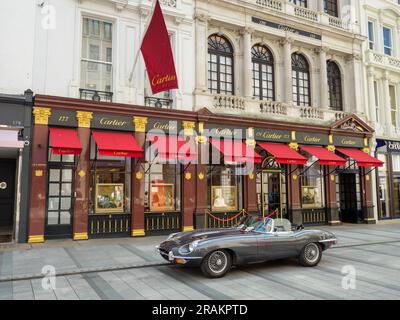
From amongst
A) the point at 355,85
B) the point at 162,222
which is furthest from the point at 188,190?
the point at 355,85

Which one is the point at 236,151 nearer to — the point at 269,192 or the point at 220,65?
the point at 269,192

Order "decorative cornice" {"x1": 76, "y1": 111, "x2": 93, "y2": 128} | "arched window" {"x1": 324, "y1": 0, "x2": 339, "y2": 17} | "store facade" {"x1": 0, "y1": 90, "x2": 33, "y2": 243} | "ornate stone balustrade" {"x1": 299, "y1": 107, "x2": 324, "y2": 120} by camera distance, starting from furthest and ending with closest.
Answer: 1. "arched window" {"x1": 324, "y1": 0, "x2": 339, "y2": 17}
2. "ornate stone balustrade" {"x1": 299, "y1": 107, "x2": 324, "y2": 120}
3. "decorative cornice" {"x1": 76, "y1": 111, "x2": 93, "y2": 128}
4. "store facade" {"x1": 0, "y1": 90, "x2": 33, "y2": 243}

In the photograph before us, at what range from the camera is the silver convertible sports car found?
25.0ft

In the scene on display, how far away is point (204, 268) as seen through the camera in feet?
24.9

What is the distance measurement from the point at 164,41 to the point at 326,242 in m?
8.31

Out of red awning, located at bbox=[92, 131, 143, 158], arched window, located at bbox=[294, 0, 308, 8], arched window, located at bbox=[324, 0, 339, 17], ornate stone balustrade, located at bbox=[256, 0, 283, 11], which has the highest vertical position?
arched window, located at bbox=[324, 0, 339, 17]

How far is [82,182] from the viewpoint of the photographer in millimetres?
12672

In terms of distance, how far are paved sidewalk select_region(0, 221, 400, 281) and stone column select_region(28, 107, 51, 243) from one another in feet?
1.91

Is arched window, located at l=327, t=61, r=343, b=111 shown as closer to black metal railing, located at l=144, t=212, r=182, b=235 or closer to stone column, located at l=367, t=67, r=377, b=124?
stone column, located at l=367, t=67, r=377, b=124

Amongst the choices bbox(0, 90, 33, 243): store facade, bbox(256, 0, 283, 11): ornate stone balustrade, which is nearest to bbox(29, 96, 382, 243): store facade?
bbox(0, 90, 33, 243): store facade

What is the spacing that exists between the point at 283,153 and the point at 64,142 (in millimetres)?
9154

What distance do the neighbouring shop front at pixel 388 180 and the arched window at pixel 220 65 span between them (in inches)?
394

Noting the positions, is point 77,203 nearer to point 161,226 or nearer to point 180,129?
point 161,226

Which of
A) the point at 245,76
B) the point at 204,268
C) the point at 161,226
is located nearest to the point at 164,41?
the point at 245,76
